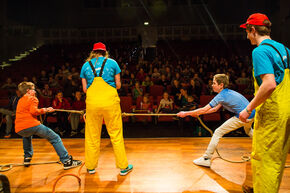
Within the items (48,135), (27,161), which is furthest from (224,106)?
(27,161)

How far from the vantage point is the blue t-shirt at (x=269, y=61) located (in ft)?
5.85

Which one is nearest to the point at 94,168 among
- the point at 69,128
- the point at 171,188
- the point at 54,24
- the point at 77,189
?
the point at 77,189

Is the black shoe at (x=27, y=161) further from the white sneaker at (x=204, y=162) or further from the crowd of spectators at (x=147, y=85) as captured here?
the white sneaker at (x=204, y=162)

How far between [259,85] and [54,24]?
1708 centimetres

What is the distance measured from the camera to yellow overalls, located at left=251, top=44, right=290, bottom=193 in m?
1.84

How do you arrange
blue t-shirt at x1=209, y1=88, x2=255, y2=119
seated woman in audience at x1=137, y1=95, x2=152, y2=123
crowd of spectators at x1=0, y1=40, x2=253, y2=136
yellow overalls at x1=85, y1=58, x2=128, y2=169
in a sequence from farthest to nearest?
1. seated woman in audience at x1=137, y1=95, x2=152, y2=123
2. crowd of spectators at x1=0, y1=40, x2=253, y2=136
3. blue t-shirt at x1=209, y1=88, x2=255, y2=119
4. yellow overalls at x1=85, y1=58, x2=128, y2=169

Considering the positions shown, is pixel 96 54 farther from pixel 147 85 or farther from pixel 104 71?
pixel 147 85

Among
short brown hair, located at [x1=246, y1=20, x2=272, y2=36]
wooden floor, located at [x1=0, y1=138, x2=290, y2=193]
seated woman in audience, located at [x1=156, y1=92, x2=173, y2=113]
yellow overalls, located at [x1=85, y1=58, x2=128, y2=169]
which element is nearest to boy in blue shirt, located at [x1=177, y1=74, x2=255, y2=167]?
wooden floor, located at [x1=0, y1=138, x2=290, y2=193]

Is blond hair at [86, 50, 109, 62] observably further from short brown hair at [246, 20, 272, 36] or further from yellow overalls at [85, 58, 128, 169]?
short brown hair at [246, 20, 272, 36]

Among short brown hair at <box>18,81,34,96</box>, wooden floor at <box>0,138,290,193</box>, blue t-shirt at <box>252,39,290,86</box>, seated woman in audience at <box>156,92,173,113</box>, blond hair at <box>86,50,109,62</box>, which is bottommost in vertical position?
wooden floor at <box>0,138,290,193</box>

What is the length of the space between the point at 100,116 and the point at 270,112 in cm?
197

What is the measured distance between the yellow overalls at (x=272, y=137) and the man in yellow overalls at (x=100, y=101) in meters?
1.71

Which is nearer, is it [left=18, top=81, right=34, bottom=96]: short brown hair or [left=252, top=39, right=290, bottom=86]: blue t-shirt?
[left=252, top=39, right=290, bottom=86]: blue t-shirt

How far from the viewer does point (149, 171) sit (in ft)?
11.0
